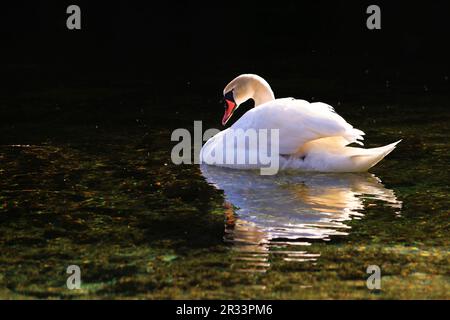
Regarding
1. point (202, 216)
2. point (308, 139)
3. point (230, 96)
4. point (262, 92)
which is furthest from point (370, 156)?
point (230, 96)

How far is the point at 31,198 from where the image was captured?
9.04m

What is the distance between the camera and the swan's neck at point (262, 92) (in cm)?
1131

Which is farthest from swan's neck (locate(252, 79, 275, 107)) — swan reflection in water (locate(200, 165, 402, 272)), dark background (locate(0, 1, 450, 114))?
dark background (locate(0, 1, 450, 114))

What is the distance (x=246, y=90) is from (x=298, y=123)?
1854mm

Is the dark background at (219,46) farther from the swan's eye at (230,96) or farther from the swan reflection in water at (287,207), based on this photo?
the swan reflection in water at (287,207)

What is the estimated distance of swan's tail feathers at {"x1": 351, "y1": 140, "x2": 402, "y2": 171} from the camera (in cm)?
944

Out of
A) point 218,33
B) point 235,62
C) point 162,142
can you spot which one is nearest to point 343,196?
point 162,142

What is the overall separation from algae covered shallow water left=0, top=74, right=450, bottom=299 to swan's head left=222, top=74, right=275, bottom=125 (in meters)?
0.89

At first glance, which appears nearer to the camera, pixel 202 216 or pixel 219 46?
pixel 202 216

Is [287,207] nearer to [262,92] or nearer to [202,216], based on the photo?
[202,216]

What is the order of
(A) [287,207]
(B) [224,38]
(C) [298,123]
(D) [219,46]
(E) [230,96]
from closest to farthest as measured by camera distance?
(A) [287,207]
(C) [298,123]
(E) [230,96]
(D) [219,46]
(B) [224,38]

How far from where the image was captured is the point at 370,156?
959 cm

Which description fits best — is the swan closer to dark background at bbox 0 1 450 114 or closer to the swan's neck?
the swan's neck
